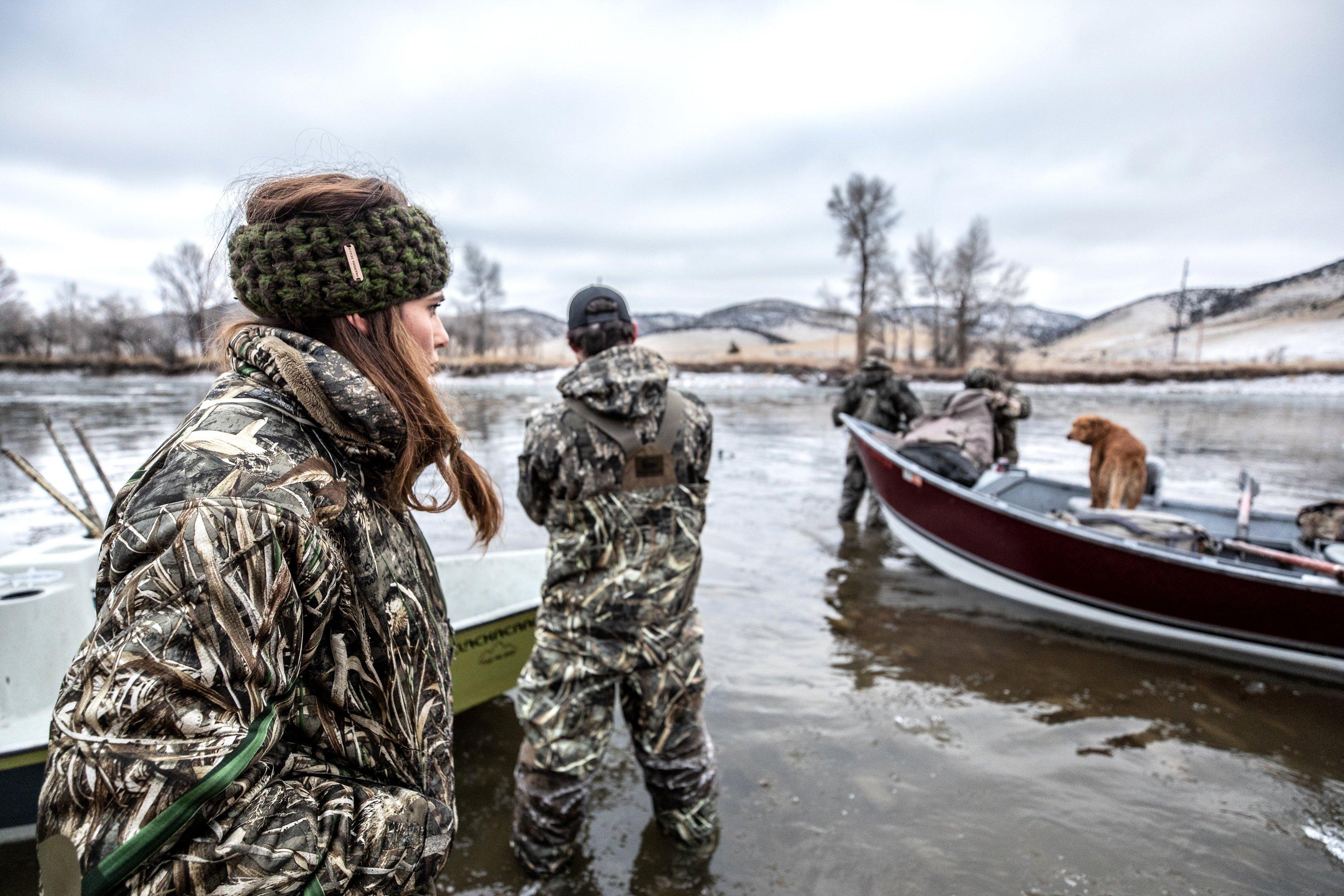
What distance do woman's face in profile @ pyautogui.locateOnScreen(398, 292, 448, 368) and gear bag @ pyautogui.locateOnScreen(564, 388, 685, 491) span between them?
1.17 metres

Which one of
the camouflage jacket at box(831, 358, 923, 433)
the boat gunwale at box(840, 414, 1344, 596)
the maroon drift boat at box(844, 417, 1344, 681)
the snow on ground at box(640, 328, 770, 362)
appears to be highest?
the snow on ground at box(640, 328, 770, 362)

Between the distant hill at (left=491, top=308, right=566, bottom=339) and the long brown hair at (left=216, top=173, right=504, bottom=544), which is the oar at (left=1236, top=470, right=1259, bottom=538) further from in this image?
the distant hill at (left=491, top=308, right=566, bottom=339)

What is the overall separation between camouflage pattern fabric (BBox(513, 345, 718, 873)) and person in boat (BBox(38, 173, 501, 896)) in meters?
1.14

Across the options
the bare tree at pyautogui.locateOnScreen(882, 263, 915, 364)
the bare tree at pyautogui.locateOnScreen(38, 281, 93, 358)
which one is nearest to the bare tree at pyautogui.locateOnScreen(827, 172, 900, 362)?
the bare tree at pyautogui.locateOnScreen(882, 263, 915, 364)

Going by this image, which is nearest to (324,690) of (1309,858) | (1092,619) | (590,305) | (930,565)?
(590,305)

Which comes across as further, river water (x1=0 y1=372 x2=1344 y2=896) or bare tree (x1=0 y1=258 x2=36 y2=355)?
bare tree (x1=0 y1=258 x2=36 y2=355)

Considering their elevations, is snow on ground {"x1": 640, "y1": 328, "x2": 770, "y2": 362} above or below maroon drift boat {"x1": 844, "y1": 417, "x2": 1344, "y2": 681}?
above

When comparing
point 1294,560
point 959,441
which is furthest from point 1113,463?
point 1294,560

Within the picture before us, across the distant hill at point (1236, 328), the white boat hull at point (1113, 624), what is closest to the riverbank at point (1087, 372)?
the distant hill at point (1236, 328)

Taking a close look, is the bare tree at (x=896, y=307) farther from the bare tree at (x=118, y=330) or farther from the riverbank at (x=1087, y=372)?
the bare tree at (x=118, y=330)

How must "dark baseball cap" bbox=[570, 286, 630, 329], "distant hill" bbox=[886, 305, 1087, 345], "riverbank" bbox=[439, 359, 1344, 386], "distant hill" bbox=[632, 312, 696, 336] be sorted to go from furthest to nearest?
"distant hill" bbox=[632, 312, 696, 336]
"distant hill" bbox=[886, 305, 1087, 345]
"riverbank" bbox=[439, 359, 1344, 386]
"dark baseball cap" bbox=[570, 286, 630, 329]

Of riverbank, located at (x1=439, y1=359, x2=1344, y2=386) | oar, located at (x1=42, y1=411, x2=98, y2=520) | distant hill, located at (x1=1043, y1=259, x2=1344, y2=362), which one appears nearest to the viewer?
oar, located at (x1=42, y1=411, x2=98, y2=520)

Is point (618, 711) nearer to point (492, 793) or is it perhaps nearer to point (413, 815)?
point (492, 793)

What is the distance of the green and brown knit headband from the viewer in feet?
4.10
